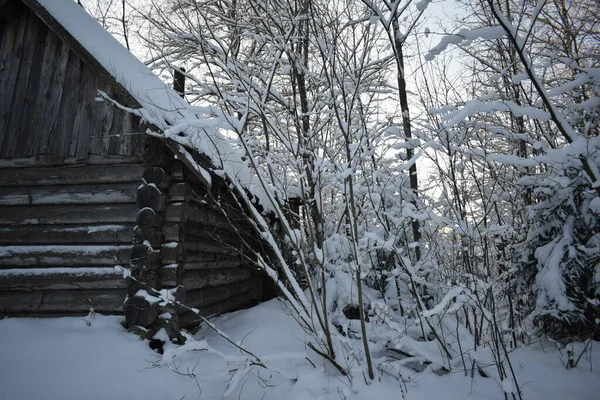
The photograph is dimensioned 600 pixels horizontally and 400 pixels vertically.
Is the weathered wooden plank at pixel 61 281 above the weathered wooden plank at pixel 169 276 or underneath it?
underneath

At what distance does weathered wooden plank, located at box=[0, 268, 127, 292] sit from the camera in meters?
4.64

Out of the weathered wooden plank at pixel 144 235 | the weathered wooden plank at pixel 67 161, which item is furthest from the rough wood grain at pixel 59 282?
the weathered wooden plank at pixel 67 161

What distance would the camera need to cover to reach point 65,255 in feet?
15.8

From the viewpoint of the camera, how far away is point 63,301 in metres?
4.71

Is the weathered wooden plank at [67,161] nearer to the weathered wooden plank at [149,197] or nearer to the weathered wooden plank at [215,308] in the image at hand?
the weathered wooden plank at [149,197]

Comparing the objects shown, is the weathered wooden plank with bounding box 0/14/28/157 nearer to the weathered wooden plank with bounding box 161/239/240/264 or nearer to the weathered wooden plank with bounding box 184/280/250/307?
the weathered wooden plank with bounding box 161/239/240/264

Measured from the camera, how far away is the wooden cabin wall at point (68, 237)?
4680 millimetres

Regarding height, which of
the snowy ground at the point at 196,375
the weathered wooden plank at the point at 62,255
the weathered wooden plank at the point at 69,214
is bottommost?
the snowy ground at the point at 196,375

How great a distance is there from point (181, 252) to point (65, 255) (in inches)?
64.8

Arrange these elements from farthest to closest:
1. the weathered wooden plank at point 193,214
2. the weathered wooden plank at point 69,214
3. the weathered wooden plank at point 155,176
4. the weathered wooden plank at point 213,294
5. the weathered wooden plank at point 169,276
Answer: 1. the weathered wooden plank at point 213,294
2. the weathered wooden plank at point 69,214
3. the weathered wooden plank at point 193,214
4. the weathered wooden plank at point 155,176
5. the weathered wooden plank at point 169,276

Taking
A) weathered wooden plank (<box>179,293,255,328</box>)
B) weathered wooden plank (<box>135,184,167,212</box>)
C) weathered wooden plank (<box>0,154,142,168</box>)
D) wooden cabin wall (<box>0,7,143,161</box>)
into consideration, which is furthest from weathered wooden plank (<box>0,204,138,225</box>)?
weathered wooden plank (<box>179,293,255,328</box>)

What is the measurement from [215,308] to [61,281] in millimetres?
2265

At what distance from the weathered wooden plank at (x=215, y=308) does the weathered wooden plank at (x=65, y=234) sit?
4.45 ft

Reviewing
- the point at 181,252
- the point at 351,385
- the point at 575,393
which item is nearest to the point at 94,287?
the point at 181,252
